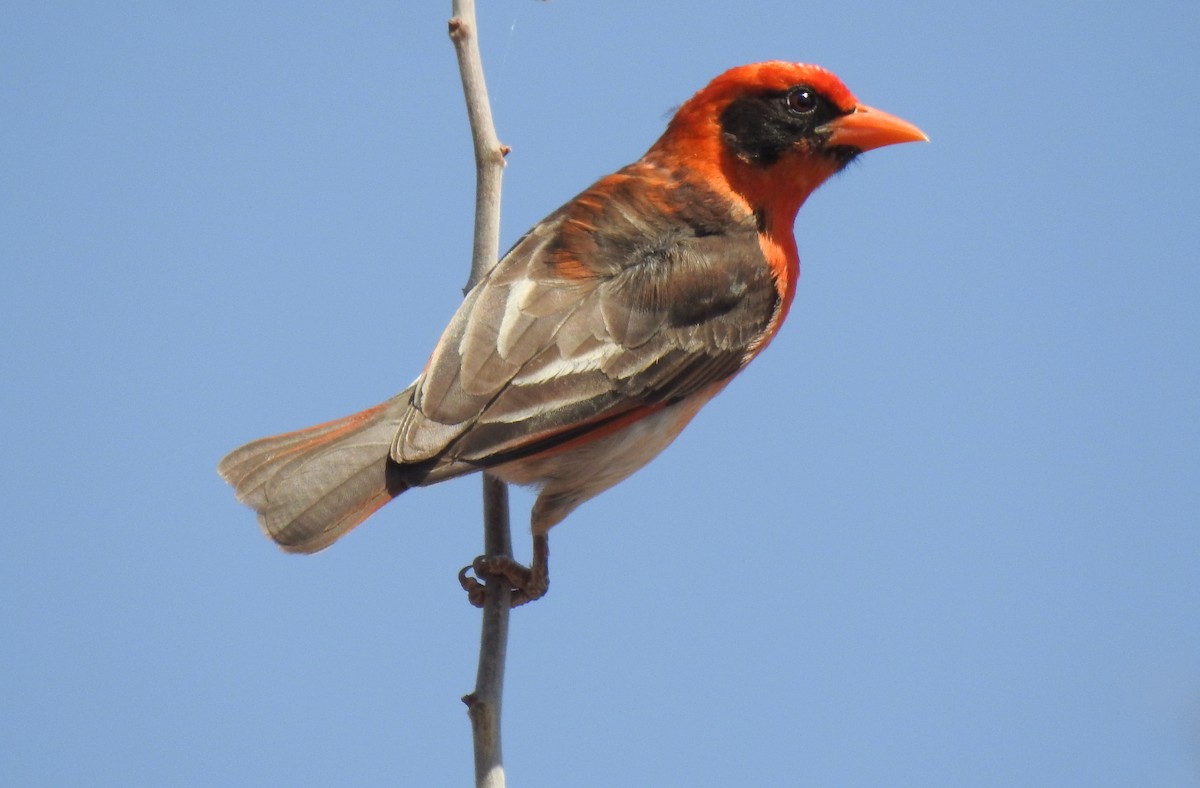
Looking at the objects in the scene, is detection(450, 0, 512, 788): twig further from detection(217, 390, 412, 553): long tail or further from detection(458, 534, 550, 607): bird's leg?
detection(217, 390, 412, 553): long tail

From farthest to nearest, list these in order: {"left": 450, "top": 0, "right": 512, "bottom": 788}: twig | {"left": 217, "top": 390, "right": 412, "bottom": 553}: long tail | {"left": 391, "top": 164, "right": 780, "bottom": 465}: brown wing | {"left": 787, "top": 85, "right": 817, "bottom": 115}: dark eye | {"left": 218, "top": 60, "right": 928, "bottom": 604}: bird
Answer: {"left": 787, "top": 85, "right": 817, "bottom": 115}: dark eye < {"left": 391, "top": 164, "right": 780, "bottom": 465}: brown wing < {"left": 218, "top": 60, "right": 928, "bottom": 604}: bird < {"left": 217, "top": 390, "right": 412, "bottom": 553}: long tail < {"left": 450, "top": 0, "right": 512, "bottom": 788}: twig

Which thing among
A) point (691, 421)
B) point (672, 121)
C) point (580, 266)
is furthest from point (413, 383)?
point (672, 121)

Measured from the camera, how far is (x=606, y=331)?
180 inches

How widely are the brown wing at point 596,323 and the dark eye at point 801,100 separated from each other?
48 cm

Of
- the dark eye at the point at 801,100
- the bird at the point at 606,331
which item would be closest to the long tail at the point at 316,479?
the bird at the point at 606,331

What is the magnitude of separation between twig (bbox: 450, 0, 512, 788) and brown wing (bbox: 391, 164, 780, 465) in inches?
6.3

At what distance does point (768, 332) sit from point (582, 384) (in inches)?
41.0

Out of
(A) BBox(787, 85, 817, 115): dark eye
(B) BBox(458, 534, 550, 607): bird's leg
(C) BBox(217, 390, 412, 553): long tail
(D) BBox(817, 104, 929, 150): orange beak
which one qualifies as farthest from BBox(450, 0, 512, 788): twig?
(D) BBox(817, 104, 929, 150): orange beak

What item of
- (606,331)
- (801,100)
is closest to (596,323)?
(606,331)

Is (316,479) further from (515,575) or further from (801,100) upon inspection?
(801,100)

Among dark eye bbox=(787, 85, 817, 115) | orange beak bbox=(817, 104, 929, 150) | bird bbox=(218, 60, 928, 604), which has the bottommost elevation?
bird bbox=(218, 60, 928, 604)

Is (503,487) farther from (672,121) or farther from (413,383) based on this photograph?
(672,121)

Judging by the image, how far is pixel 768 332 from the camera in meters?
5.16

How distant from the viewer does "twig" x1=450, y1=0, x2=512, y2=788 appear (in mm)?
3605
